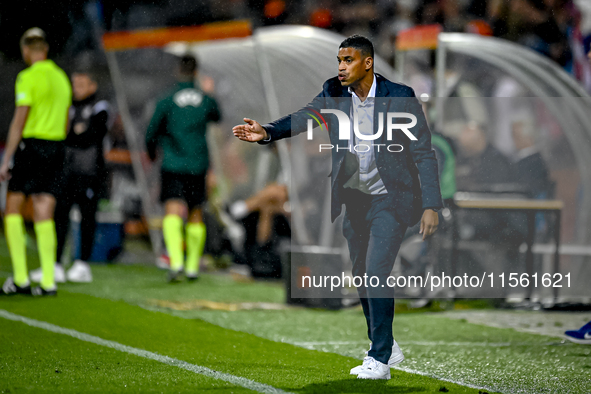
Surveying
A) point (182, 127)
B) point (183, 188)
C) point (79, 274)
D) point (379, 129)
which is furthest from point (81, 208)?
point (379, 129)

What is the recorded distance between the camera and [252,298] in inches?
328

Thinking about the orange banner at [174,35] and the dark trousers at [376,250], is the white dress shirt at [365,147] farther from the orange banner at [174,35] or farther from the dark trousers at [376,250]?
the orange banner at [174,35]

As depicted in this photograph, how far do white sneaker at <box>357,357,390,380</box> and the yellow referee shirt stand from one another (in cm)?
445

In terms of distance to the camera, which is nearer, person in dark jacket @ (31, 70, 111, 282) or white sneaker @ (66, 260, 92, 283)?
white sneaker @ (66, 260, 92, 283)

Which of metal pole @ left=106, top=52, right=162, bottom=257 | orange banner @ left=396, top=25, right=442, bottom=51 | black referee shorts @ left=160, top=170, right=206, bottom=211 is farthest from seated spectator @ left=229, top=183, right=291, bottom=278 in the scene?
orange banner @ left=396, top=25, right=442, bottom=51

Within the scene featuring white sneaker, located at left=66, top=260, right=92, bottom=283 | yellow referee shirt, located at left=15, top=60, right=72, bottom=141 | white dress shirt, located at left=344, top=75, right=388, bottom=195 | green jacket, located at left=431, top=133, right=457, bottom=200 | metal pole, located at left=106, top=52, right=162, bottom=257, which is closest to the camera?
white dress shirt, located at left=344, top=75, right=388, bottom=195

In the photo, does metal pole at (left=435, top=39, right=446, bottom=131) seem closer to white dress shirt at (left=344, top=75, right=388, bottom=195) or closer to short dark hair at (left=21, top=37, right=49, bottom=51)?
short dark hair at (left=21, top=37, right=49, bottom=51)

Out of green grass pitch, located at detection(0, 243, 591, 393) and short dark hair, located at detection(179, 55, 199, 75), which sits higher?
short dark hair, located at detection(179, 55, 199, 75)

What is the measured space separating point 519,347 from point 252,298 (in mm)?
3088

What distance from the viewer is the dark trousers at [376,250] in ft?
14.9

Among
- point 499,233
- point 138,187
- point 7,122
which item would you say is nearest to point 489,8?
point 499,233

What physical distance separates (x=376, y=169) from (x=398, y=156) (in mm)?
137

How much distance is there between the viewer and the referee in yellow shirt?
7602 millimetres

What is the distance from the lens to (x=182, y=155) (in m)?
9.35
